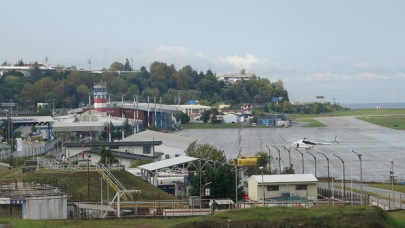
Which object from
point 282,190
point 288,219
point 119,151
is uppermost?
point 288,219

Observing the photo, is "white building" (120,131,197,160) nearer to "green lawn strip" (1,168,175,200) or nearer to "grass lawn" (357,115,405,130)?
"green lawn strip" (1,168,175,200)

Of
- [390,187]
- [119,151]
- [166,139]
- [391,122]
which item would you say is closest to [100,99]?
[166,139]

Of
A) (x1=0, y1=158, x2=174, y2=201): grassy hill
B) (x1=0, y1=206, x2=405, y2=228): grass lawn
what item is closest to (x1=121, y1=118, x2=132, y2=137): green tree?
(x1=0, y1=158, x2=174, y2=201): grassy hill

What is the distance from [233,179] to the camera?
31.5 meters

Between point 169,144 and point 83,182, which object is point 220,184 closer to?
point 83,182

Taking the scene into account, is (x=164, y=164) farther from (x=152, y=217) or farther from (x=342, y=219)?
(x=342, y=219)

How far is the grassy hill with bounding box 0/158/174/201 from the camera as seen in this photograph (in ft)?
95.1

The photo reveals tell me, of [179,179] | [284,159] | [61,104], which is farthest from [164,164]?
[61,104]

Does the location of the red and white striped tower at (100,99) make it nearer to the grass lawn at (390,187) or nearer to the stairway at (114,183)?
the grass lawn at (390,187)

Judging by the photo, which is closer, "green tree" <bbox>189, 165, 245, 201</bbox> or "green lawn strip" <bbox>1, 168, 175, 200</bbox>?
"green lawn strip" <bbox>1, 168, 175, 200</bbox>

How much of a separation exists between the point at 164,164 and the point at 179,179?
2.09 metres

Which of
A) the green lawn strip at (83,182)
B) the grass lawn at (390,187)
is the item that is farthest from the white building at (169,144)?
the green lawn strip at (83,182)

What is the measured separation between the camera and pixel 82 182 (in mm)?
30094

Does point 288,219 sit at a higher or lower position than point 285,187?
higher
